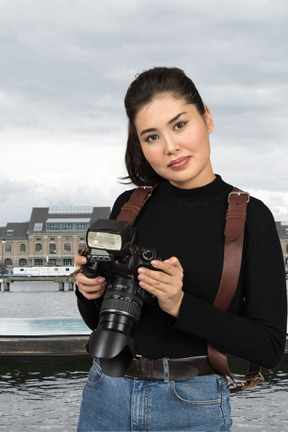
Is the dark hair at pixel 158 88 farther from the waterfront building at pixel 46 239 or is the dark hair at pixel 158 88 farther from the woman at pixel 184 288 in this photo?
the waterfront building at pixel 46 239

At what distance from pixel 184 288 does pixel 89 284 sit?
0.30m

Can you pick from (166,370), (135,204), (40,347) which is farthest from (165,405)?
(40,347)

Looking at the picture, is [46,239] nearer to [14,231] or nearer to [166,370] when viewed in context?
[14,231]

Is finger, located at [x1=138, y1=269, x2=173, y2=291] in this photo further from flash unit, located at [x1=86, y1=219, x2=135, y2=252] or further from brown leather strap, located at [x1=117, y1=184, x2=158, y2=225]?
brown leather strap, located at [x1=117, y1=184, x2=158, y2=225]

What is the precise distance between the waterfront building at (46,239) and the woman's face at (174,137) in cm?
8269

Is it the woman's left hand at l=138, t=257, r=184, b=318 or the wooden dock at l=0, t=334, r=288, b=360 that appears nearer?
the woman's left hand at l=138, t=257, r=184, b=318

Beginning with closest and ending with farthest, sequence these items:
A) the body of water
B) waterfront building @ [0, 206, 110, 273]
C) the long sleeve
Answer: the long sleeve, the body of water, waterfront building @ [0, 206, 110, 273]

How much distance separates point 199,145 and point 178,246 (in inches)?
13.2

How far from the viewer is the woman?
1.68m

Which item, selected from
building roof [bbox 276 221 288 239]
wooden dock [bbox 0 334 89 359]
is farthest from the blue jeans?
building roof [bbox 276 221 288 239]

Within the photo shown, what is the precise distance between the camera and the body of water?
17.8 ft

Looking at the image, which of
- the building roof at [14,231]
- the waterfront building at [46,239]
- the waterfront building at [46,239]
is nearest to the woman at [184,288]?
the waterfront building at [46,239]

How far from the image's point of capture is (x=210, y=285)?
1.81 meters

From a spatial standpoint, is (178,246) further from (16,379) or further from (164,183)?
(16,379)
